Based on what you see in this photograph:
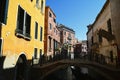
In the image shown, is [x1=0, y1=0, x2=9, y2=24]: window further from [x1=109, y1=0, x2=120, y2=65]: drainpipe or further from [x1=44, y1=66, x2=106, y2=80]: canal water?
[x1=44, y1=66, x2=106, y2=80]: canal water

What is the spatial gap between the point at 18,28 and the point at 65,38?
39.1m

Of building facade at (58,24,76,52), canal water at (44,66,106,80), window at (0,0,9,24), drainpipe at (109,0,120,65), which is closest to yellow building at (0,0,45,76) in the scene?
window at (0,0,9,24)

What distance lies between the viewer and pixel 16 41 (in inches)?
515

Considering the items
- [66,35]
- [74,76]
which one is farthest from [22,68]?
[66,35]

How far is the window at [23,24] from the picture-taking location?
44.9ft

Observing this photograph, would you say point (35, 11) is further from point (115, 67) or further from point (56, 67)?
point (115, 67)

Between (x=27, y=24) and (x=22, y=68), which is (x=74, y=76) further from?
(x=27, y=24)

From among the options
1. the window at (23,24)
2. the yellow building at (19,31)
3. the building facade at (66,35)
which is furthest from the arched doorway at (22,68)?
the building facade at (66,35)

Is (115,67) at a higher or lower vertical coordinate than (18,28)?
lower

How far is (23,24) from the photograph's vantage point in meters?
14.5

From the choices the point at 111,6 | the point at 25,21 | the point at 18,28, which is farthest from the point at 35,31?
the point at 111,6

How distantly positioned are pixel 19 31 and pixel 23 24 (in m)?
1.04

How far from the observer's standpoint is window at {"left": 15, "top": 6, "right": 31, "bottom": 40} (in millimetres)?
13693

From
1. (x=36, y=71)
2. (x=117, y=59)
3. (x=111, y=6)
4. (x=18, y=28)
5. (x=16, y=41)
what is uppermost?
(x=111, y=6)
